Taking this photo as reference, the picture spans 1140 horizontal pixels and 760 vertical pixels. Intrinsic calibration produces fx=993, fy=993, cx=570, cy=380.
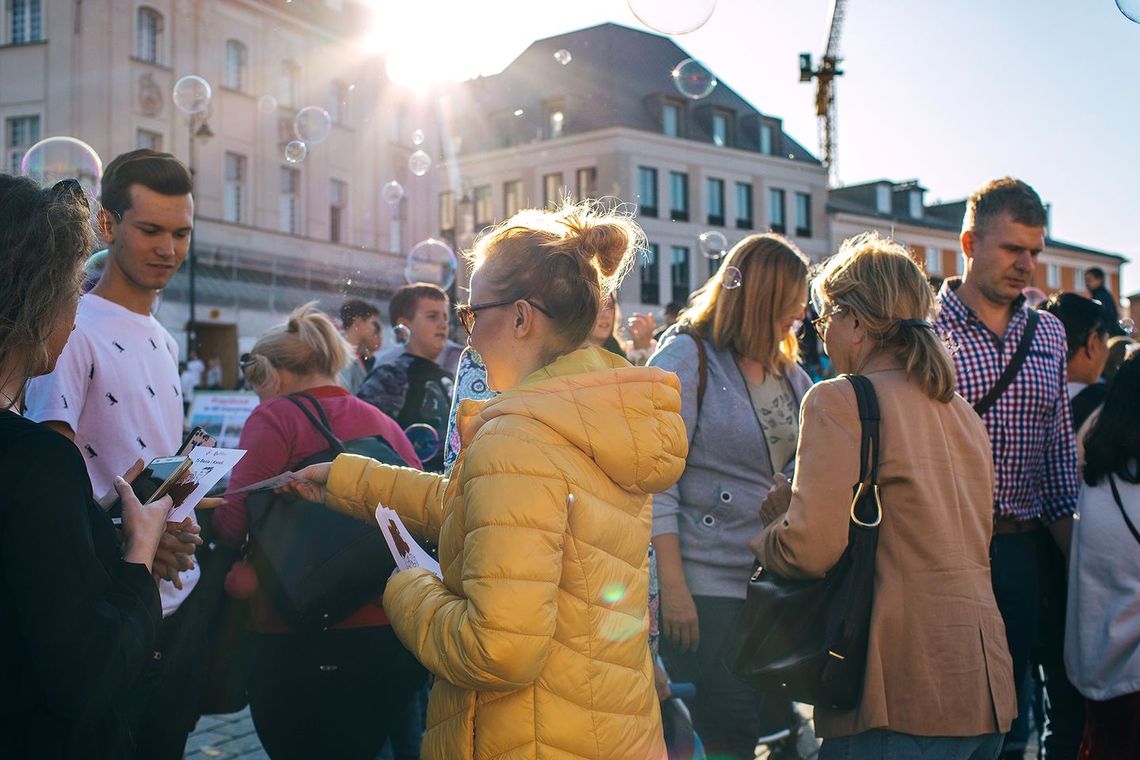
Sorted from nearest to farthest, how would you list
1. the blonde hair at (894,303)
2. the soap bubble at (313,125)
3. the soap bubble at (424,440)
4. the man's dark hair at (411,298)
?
the blonde hair at (894,303), the soap bubble at (424,440), the man's dark hair at (411,298), the soap bubble at (313,125)

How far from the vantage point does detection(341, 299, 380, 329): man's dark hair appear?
6836 millimetres

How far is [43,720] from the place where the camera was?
189 centimetres

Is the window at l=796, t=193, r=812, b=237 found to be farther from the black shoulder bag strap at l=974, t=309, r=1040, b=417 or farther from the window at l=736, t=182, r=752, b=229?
the black shoulder bag strap at l=974, t=309, r=1040, b=417

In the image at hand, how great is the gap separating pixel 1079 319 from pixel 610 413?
148 inches

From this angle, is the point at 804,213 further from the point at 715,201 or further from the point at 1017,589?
the point at 1017,589

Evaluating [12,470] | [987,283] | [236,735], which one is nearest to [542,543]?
[12,470]

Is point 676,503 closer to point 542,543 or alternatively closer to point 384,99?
point 542,543

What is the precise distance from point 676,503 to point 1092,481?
A: 141 centimetres

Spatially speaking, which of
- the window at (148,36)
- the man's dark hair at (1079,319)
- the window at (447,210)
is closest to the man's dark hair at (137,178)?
the man's dark hair at (1079,319)

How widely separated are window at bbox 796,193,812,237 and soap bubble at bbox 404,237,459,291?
118ft

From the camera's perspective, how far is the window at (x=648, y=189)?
39.1 metres

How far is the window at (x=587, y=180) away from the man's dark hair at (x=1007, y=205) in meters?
34.8

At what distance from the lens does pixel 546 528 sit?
2.00 m

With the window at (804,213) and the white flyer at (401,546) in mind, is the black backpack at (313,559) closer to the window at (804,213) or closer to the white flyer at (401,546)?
the white flyer at (401,546)
